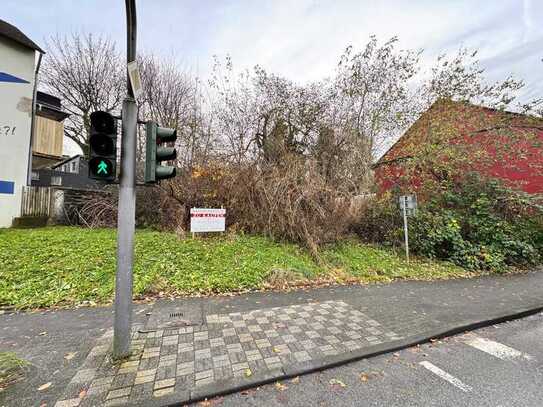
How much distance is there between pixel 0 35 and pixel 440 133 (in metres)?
17.5

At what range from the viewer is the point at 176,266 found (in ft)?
18.4

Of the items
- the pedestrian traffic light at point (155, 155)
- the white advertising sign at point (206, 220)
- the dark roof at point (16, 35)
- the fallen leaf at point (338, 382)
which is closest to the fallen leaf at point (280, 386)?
the fallen leaf at point (338, 382)

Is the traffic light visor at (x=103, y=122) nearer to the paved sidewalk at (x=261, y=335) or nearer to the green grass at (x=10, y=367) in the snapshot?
the paved sidewalk at (x=261, y=335)

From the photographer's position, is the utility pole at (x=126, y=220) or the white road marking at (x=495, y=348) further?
the white road marking at (x=495, y=348)

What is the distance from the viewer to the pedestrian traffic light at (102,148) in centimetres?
254

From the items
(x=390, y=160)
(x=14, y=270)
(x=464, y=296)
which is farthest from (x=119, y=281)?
(x=390, y=160)

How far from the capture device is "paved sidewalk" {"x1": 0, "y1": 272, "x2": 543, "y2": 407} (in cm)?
237

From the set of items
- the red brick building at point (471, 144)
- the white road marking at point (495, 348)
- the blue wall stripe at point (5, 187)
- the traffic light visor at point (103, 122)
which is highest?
the red brick building at point (471, 144)

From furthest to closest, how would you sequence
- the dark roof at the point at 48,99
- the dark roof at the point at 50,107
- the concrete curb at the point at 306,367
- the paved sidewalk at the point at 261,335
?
the dark roof at the point at 48,99, the dark roof at the point at 50,107, the paved sidewalk at the point at 261,335, the concrete curb at the point at 306,367

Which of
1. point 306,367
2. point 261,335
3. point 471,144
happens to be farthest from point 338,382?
point 471,144

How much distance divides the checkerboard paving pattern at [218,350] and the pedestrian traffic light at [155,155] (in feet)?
6.67

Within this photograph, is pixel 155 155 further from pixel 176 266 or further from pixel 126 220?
pixel 176 266

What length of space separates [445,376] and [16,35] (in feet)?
55.7

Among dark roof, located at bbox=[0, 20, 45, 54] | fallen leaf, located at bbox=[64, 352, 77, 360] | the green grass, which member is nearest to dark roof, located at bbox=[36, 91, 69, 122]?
dark roof, located at bbox=[0, 20, 45, 54]
